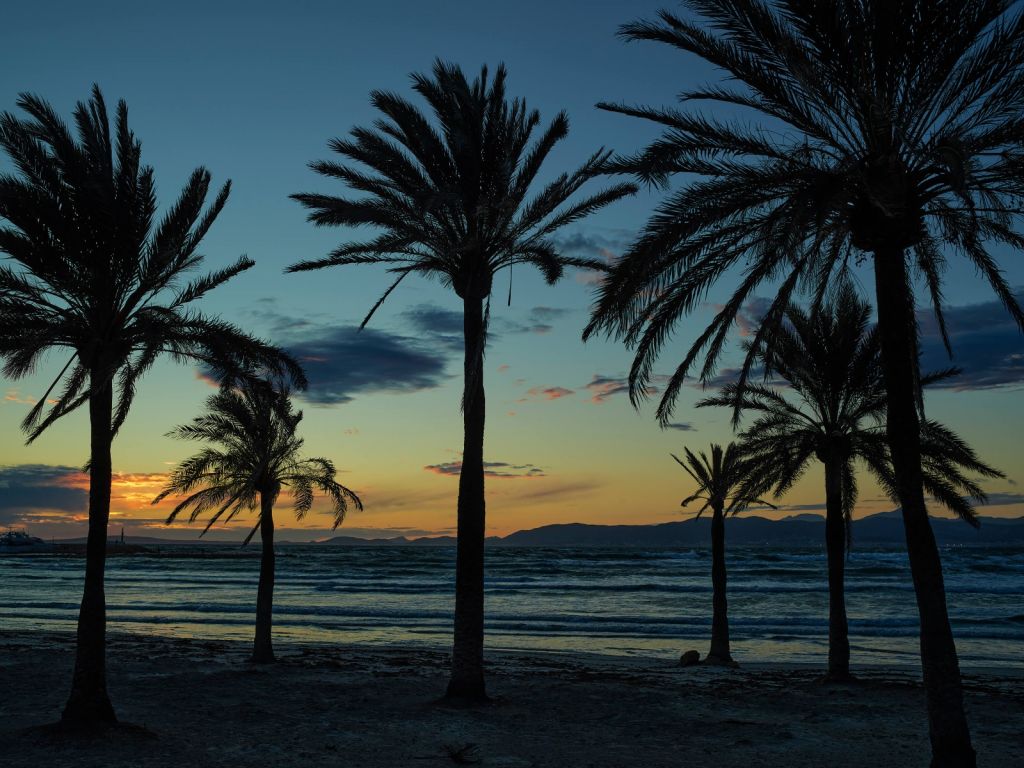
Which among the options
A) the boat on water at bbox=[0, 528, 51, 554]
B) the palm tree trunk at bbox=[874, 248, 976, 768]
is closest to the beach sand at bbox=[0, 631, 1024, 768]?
the palm tree trunk at bbox=[874, 248, 976, 768]

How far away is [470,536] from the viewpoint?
49.1 ft

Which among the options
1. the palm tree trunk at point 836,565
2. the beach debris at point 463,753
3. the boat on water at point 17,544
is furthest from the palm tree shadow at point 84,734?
the boat on water at point 17,544

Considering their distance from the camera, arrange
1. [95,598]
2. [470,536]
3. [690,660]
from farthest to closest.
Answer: [690,660], [470,536], [95,598]

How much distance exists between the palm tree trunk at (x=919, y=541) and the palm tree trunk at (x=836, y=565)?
30.3ft

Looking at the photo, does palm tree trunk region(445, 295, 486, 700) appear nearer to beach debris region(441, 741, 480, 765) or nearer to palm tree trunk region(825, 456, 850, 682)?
beach debris region(441, 741, 480, 765)

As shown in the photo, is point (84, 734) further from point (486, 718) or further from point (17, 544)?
point (17, 544)

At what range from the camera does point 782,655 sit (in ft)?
100

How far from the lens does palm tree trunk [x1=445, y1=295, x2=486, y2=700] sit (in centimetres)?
1468

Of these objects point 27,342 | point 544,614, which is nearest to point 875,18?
point 27,342

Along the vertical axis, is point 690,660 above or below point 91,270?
below

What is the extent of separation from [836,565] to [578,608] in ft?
104

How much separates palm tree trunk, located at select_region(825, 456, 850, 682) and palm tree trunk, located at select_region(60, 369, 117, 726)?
1431cm

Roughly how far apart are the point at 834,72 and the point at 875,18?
0.69 meters

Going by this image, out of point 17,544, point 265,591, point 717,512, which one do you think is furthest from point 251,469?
point 17,544
